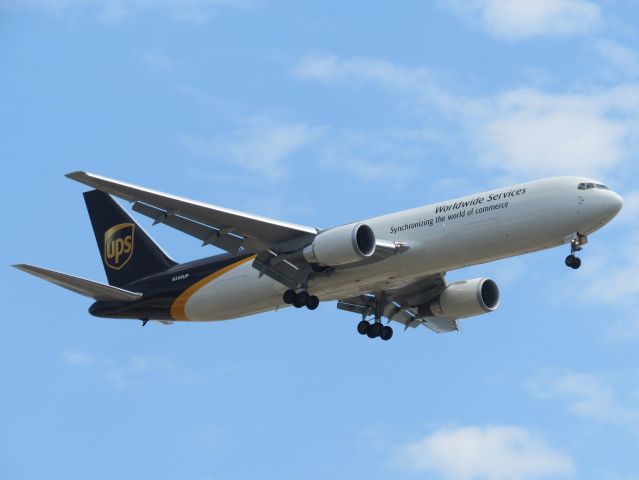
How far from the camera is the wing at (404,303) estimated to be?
157 ft

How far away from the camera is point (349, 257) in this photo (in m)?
40.8

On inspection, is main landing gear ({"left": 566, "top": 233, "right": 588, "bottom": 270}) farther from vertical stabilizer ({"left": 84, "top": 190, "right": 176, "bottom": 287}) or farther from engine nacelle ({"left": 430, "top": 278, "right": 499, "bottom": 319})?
vertical stabilizer ({"left": 84, "top": 190, "right": 176, "bottom": 287})

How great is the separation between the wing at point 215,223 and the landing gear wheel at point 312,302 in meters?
A: 2.19

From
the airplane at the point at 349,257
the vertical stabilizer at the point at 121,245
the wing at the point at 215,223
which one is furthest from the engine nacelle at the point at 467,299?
the vertical stabilizer at the point at 121,245

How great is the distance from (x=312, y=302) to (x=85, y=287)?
9.20 m

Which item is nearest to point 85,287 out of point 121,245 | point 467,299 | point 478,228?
point 121,245

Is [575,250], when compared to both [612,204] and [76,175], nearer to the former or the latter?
[612,204]

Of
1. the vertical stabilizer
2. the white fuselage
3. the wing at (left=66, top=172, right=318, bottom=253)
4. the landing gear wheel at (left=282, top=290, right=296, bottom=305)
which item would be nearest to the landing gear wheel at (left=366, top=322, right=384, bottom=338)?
the white fuselage

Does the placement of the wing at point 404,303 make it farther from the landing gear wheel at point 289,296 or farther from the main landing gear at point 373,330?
the landing gear wheel at point 289,296

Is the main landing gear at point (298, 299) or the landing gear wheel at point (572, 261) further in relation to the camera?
the main landing gear at point (298, 299)

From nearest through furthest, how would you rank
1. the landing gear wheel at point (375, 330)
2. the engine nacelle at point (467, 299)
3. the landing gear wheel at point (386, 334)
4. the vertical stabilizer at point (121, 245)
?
the engine nacelle at point (467, 299) < the landing gear wheel at point (375, 330) < the landing gear wheel at point (386, 334) < the vertical stabilizer at point (121, 245)

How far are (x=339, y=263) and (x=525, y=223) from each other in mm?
6461

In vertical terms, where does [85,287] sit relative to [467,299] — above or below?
below

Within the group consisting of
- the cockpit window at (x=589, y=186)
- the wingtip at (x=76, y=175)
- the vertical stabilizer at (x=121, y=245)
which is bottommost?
the wingtip at (x=76, y=175)
